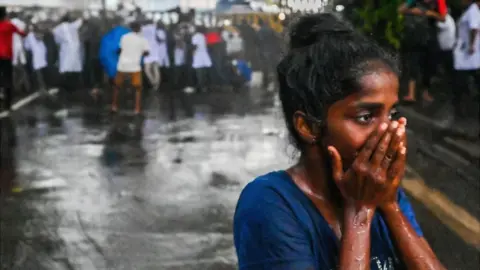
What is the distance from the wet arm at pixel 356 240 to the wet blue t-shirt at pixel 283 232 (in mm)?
60

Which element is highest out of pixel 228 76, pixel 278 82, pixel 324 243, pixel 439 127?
pixel 278 82

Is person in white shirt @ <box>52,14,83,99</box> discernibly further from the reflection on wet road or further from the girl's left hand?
the girl's left hand

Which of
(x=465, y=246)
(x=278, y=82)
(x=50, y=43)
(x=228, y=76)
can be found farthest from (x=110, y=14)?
(x=278, y=82)

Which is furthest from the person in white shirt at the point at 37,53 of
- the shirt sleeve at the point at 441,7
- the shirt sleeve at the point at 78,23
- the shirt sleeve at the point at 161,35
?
the shirt sleeve at the point at 441,7

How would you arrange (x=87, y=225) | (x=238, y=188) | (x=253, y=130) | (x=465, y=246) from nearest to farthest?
1. (x=465, y=246)
2. (x=87, y=225)
3. (x=238, y=188)
4. (x=253, y=130)

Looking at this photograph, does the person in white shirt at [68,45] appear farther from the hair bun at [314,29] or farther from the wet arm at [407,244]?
the wet arm at [407,244]

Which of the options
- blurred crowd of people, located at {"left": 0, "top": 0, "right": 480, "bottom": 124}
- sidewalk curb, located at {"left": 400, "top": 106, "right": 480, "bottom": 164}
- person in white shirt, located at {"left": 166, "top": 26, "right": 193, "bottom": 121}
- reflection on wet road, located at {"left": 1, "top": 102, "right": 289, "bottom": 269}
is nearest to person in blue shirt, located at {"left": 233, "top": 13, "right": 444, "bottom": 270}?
reflection on wet road, located at {"left": 1, "top": 102, "right": 289, "bottom": 269}

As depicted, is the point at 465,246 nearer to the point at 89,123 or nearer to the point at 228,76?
the point at 89,123

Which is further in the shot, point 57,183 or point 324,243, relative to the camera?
point 57,183

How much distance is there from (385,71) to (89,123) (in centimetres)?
1126

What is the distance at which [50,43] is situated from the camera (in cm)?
1962

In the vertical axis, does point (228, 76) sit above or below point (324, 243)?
below

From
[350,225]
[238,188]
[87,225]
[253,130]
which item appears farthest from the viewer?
[253,130]

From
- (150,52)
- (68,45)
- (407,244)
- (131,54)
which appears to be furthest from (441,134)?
(68,45)
